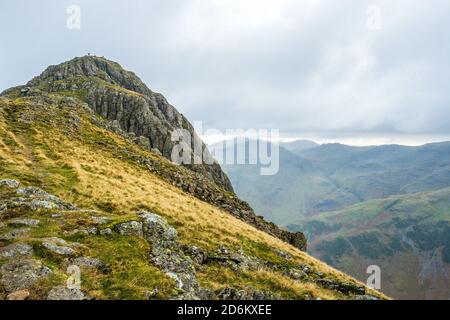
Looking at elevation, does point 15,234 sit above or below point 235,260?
above

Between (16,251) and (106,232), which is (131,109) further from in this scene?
(16,251)

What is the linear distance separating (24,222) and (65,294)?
399 inches

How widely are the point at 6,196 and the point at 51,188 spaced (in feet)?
20.9

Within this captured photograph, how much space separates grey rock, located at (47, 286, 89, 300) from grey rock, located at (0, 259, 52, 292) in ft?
4.24

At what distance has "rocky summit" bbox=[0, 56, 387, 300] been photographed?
1914 cm

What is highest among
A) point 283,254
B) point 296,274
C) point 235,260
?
point 235,260

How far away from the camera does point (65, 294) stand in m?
17.2

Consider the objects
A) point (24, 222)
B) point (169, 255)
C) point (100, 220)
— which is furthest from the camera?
point (100, 220)

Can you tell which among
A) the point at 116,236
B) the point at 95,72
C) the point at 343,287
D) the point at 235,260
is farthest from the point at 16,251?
the point at 95,72

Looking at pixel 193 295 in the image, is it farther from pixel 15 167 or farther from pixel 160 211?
pixel 15 167

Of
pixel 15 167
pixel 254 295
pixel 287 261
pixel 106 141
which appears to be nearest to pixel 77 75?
pixel 106 141

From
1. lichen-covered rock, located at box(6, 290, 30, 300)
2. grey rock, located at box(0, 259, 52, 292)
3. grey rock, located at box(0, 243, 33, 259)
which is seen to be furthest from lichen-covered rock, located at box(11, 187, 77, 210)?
lichen-covered rock, located at box(6, 290, 30, 300)

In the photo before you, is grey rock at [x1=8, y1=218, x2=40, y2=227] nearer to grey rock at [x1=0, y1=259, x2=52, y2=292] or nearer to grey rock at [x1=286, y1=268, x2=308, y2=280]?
grey rock at [x1=0, y1=259, x2=52, y2=292]

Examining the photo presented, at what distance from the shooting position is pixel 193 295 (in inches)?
759
